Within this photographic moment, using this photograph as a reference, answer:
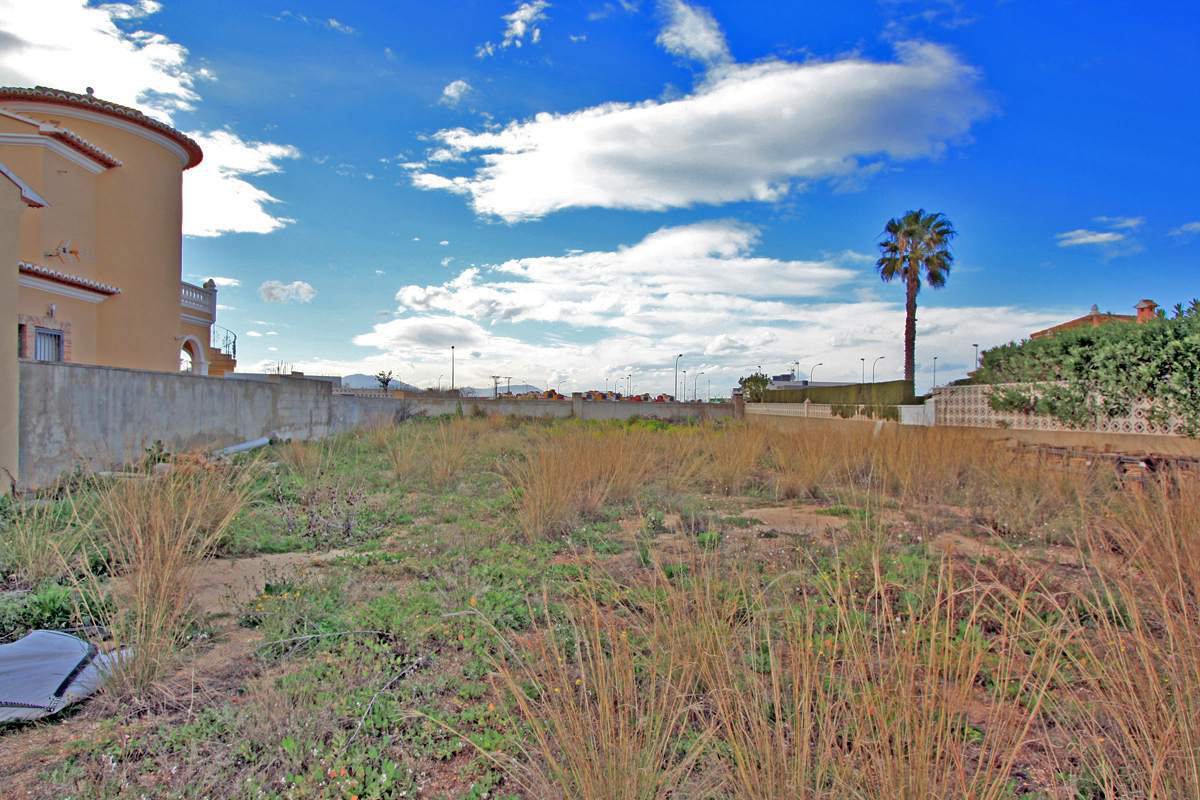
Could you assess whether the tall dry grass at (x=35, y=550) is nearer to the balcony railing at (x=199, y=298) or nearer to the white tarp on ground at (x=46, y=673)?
the white tarp on ground at (x=46, y=673)

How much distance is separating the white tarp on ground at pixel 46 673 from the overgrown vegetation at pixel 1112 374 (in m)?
12.8

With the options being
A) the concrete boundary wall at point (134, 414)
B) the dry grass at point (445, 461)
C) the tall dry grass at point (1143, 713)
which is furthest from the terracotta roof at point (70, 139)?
the tall dry grass at point (1143, 713)

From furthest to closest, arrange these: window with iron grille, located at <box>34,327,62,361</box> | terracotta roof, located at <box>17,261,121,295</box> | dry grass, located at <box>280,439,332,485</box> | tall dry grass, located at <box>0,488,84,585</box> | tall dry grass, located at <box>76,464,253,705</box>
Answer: window with iron grille, located at <box>34,327,62,361</box>
terracotta roof, located at <box>17,261,121,295</box>
dry grass, located at <box>280,439,332,485</box>
tall dry grass, located at <box>0,488,84,585</box>
tall dry grass, located at <box>76,464,253,705</box>

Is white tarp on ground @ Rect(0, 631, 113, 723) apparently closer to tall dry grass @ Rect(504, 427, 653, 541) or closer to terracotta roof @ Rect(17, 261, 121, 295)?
tall dry grass @ Rect(504, 427, 653, 541)

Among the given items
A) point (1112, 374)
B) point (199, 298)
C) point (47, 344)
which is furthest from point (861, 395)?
point (47, 344)

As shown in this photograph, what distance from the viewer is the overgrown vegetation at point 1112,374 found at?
9.89m

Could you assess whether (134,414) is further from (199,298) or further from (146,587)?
Answer: (199,298)

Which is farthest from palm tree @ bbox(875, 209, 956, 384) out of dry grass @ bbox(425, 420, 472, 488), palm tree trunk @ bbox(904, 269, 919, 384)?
dry grass @ bbox(425, 420, 472, 488)

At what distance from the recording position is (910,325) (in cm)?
2622

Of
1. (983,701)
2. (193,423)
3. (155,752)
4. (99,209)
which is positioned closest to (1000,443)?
(983,701)

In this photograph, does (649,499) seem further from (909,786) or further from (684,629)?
(909,786)

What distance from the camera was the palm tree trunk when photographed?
25.5 metres

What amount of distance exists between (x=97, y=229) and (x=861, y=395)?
2347 centimetres

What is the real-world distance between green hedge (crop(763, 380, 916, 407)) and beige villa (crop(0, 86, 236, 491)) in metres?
17.7
